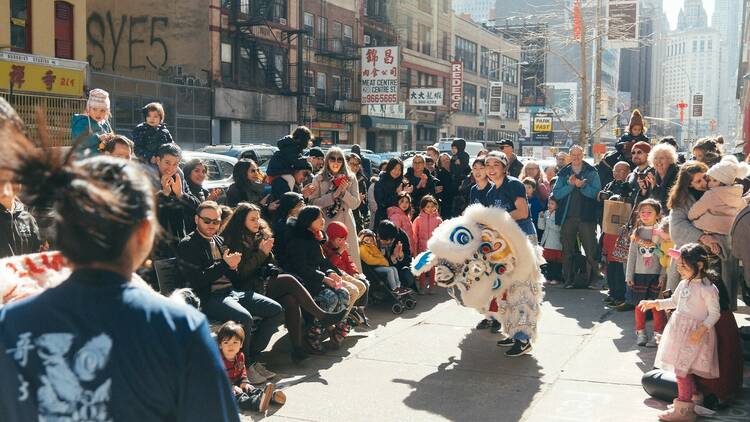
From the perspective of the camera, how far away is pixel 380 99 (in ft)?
136

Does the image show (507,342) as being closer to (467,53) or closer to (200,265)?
(200,265)

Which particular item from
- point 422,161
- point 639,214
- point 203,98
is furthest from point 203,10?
point 639,214

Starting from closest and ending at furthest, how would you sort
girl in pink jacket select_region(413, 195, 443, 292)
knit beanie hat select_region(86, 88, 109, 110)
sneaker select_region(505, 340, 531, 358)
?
1. sneaker select_region(505, 340, 531, 358)
2. knit beanie hat select_region(86, 88, 109, 110)
3. girl in pink jacket select_region(413, 195, 443, 292)

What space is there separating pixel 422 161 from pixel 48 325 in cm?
1025

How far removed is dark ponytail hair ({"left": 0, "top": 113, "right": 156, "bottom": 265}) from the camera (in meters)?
1.98

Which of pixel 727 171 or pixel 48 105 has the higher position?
pixel 48 105

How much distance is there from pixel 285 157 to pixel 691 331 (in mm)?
5239

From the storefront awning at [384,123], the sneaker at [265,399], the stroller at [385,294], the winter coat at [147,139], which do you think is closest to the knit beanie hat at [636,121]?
the stroller at [385,294]

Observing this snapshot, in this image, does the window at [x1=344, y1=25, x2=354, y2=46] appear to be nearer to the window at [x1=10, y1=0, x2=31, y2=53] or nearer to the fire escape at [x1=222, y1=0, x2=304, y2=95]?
the fire escape at [x1=222, y1=0, x2=304, y2=95]

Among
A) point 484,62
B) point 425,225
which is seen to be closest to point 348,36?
point 484,62

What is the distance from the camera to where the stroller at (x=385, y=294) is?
30.4ft

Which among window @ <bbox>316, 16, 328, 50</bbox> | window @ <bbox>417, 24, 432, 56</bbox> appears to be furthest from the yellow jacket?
window @ <bbox>417, 24, 432, 56</bbox>

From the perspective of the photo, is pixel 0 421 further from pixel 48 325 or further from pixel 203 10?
pixel 203 10

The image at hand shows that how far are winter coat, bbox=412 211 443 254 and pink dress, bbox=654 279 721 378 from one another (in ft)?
18.0
